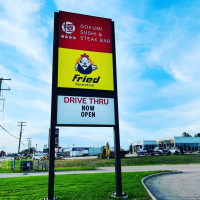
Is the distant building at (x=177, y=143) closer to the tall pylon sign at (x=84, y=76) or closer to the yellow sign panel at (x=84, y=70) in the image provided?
the tall pylon sign at (x=84, y=76)

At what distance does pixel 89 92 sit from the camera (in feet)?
26.5

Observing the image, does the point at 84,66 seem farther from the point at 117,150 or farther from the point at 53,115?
the point at 117,150

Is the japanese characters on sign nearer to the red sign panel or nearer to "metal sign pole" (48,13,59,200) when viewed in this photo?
the red sign panel

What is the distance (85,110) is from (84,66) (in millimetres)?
1874

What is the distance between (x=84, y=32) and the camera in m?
8.55

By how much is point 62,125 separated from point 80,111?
0.91 metres

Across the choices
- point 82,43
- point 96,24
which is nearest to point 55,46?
point 82,43

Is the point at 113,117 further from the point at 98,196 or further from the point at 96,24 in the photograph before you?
the point at 96,24

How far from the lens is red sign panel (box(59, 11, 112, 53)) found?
27.1 ft

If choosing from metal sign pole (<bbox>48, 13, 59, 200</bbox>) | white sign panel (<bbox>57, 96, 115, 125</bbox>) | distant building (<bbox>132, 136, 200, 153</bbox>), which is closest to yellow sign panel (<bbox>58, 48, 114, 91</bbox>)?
metal sign pole (<bbox>48, 13, 59, 200</bbox>)

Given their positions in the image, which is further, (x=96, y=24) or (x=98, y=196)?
(x=96, y=24)

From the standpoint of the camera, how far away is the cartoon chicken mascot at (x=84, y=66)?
8109mm

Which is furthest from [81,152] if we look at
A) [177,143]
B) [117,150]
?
[117,150]

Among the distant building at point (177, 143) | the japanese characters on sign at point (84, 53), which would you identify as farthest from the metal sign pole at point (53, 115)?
the distant building at point (177, 143)
